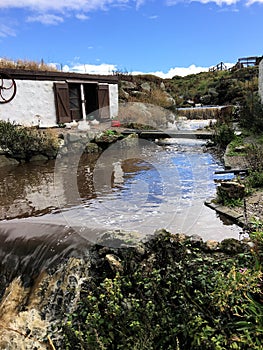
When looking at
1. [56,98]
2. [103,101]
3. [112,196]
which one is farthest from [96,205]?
[103,101]

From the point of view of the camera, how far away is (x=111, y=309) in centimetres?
272

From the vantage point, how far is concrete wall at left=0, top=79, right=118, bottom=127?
13891mm

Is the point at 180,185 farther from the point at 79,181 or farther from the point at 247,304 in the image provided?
the point at 247,304

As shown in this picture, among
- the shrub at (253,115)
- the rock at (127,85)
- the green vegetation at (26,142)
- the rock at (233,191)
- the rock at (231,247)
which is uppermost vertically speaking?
the rock at (127,85)

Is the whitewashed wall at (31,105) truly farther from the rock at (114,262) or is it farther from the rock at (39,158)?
the rock at (114,262)

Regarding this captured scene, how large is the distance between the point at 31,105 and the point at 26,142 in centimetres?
419

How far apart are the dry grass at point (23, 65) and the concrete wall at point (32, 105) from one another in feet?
4.28

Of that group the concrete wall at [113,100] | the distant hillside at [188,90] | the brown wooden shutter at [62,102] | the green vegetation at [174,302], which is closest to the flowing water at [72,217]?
the green vegetation at [174,302]

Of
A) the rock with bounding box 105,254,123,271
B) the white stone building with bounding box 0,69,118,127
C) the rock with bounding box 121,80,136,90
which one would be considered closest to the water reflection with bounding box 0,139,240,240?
the rock with bounding box 105,254,123,271

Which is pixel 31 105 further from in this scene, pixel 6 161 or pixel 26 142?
pixel 6 161

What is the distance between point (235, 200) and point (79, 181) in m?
4.48

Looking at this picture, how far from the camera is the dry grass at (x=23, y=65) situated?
14.6 meters

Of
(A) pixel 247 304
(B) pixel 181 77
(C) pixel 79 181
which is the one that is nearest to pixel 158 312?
(A) pixel 247 304

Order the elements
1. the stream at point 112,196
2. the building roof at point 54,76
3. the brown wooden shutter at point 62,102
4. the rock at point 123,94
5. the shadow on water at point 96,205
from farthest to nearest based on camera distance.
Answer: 1. the rock at point 123,94
2. the brown wooden shutter at point 62,102
3. the building roof at point 54,76
4. the stream at point 112,196
5. the shadow on water at point 96,205
